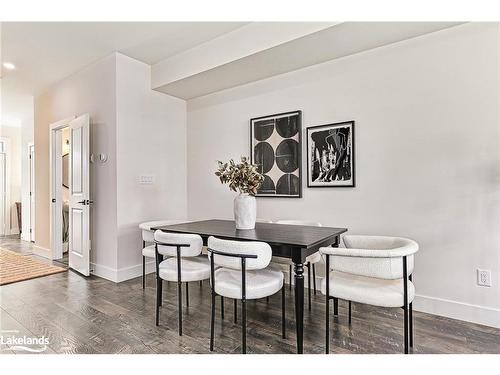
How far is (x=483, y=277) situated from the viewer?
235cm

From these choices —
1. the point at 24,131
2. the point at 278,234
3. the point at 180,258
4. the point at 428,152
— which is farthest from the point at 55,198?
the point at 428,152

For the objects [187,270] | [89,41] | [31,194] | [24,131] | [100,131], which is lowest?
[187,270]

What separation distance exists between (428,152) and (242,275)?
76.7 inches

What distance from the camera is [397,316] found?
2.47 metres

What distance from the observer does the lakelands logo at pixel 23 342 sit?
1.99 m

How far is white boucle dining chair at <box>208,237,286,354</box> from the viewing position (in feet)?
6.08

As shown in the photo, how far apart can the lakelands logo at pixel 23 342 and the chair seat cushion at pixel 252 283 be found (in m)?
1.25

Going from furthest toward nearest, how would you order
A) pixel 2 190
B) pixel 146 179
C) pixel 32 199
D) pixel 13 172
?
pixel 13 172 → pixel 2 190 → pixel 32 199 → pixel 146 179

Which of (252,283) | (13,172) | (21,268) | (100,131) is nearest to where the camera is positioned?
(252,283)

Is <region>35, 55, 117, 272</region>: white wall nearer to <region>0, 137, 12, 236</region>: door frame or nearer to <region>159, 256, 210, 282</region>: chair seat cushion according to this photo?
<region>159, 256, 210, 282</region>: chair seat cushion

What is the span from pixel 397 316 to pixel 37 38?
4444 millimetres

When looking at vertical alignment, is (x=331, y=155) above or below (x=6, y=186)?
above

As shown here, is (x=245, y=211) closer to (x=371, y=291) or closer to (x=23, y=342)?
(x=371, y=291)
